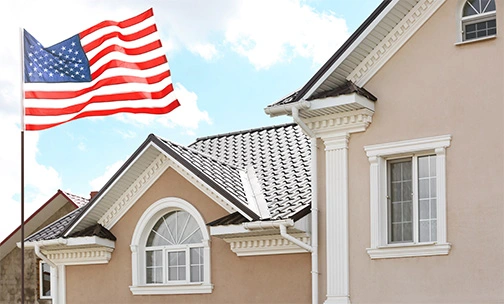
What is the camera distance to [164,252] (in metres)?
18.3

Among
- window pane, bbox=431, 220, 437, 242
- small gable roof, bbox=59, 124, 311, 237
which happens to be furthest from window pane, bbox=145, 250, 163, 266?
window pane, bbox=431, 220, 437, 242

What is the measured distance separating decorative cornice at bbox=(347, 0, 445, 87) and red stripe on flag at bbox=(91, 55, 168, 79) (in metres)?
3.56

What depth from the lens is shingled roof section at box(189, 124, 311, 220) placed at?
16.8m

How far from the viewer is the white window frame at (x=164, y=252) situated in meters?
17.6

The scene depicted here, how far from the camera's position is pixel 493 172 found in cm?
1383

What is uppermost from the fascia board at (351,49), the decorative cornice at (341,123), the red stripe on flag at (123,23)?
the red stripe on flag at (123,23)

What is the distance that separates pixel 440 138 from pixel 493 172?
984 millimetres

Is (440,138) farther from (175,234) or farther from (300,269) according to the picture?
(175,234)

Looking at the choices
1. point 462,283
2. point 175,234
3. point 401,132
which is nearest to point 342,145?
point 401,132

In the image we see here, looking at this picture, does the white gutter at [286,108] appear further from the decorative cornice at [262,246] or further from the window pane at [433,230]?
the window pane at [433,230]

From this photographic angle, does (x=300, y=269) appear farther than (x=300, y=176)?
No

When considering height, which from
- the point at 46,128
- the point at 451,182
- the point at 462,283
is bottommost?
the point at 462,283

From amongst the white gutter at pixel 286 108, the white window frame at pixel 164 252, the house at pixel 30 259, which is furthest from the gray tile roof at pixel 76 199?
the white gutter at pixel 286 108

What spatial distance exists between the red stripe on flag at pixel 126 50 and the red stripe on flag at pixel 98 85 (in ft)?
1.52
